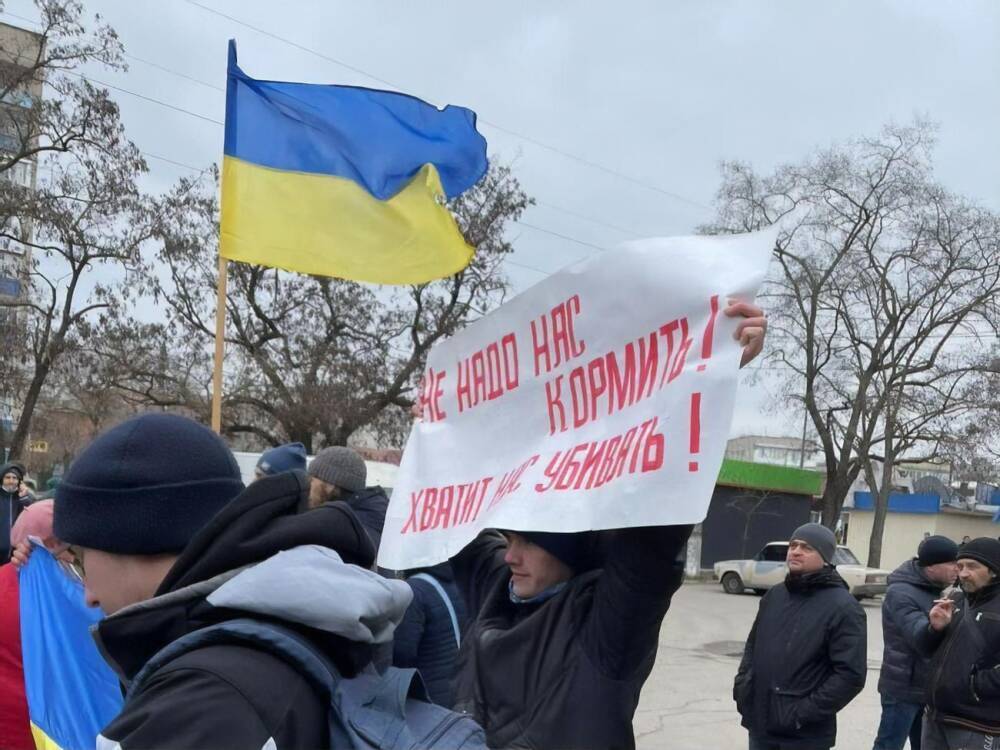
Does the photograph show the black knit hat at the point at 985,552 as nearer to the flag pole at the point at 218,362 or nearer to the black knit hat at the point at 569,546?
the black knit hat at the point at 569,546

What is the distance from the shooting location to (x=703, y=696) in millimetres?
10555

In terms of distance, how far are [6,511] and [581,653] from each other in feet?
26.8

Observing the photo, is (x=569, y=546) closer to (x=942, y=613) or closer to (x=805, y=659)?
(x=805, y=659)

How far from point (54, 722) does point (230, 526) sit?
1904 mm

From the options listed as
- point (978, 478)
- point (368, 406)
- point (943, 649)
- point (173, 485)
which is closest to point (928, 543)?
point (943, 649)

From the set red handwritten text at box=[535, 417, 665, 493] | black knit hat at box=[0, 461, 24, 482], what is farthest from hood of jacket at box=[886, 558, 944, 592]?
black knit hat at box=[0, 461, 24, 482]

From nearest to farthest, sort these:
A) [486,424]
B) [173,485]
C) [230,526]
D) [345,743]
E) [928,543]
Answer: [345,743] → [230,526] → [173,485] → [486,424] → [928,543]

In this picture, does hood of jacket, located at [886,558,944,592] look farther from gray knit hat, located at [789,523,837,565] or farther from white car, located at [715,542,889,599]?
white car, located at [715,542,889,599]

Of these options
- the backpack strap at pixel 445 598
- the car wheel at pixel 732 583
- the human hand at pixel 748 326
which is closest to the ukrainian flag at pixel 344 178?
the backpack strap at pixel 445 598

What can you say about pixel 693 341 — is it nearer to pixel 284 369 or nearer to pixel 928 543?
pixel 928 543

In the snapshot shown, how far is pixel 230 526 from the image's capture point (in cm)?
150

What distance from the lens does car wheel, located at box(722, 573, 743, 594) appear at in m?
26.5

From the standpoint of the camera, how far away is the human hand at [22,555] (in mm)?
3428

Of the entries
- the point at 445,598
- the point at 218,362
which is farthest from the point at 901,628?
the point at 218,362
